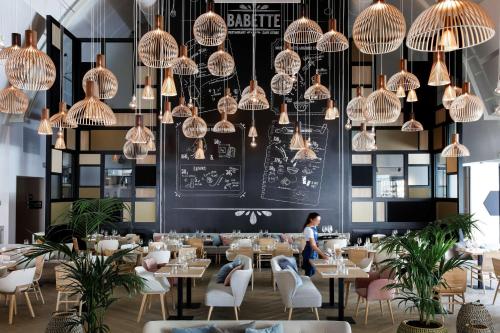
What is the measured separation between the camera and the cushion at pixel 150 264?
29.0 ft

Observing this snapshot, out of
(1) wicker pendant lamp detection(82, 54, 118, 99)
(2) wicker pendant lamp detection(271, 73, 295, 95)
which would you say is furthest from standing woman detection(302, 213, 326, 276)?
(1) wicker pendant lamp detection(82, 54, 118, 99)

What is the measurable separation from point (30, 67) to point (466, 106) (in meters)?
6.14

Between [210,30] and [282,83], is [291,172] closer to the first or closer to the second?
[282,83]

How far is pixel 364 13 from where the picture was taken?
4.27 metres

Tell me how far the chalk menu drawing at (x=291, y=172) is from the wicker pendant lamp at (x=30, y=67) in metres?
8.99

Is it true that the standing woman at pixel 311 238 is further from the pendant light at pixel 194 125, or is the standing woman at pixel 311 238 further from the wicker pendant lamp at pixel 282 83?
the pendant light at pixel 194 125

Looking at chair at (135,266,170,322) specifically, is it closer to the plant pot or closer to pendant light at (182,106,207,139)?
pendant light at (182,106,207,139)

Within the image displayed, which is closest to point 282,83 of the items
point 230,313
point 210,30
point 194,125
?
point 194,125

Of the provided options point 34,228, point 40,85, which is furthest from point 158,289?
point 34,228

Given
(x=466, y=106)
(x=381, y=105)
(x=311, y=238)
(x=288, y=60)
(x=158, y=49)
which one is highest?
(x=288, y=60)

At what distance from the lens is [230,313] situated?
26.6ft

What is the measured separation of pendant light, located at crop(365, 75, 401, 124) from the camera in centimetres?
589

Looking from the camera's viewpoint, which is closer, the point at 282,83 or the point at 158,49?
the point at 158,49

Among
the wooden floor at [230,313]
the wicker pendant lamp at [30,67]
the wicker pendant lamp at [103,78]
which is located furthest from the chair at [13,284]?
the wicker pendant lamp at [30,67]
